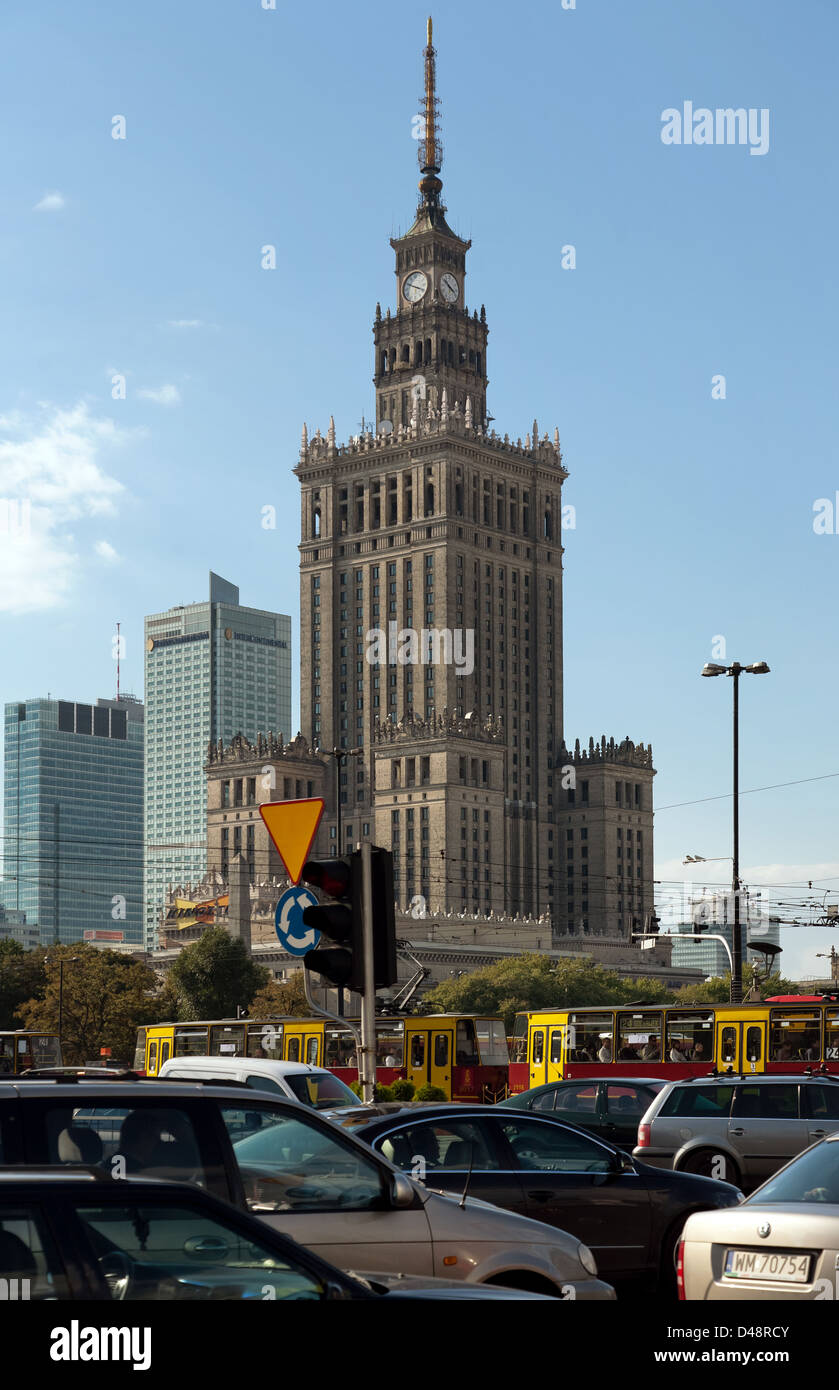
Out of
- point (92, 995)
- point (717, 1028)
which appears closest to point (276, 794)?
point (92, 995)

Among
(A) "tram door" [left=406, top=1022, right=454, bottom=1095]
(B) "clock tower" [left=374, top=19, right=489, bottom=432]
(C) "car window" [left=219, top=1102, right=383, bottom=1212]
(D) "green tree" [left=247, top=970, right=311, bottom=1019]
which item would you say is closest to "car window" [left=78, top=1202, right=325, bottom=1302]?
(C) "car window" [left=219, top=1102, right=383, bottom=1212]

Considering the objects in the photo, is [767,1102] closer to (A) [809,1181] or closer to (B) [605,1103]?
(B) [605,1103]

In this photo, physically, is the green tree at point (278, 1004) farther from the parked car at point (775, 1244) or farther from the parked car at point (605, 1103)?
the parked car at point (775, 1244)

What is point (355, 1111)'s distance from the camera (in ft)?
45.0

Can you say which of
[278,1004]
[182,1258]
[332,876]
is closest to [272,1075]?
[332,876]

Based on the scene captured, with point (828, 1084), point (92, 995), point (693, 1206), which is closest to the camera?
point (693, 1206)

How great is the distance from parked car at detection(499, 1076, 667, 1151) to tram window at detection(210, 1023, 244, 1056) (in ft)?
64.9

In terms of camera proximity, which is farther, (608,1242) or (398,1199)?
(608,1242)

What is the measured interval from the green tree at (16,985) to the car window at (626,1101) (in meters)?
74.8

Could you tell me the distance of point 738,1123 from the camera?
20391 millimetres

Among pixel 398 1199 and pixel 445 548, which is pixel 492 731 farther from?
pixel 398 1199

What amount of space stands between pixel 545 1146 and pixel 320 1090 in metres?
7.33
